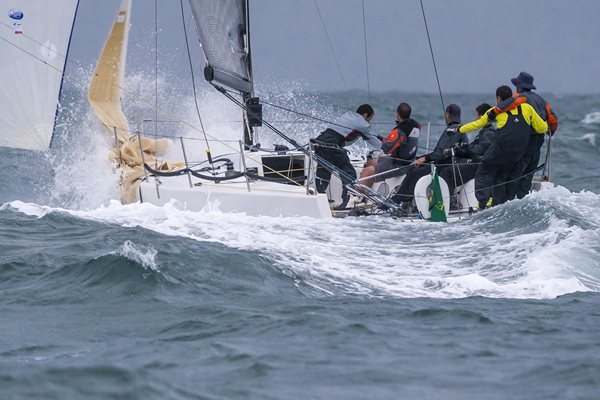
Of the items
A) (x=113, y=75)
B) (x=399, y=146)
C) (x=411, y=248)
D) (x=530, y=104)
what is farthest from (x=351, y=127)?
(x=113, y=75)

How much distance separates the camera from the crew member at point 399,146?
6.14 m

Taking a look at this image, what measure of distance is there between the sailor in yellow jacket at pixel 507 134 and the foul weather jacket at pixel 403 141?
1.65 ft

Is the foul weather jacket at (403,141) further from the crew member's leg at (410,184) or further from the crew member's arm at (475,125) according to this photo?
the crew member's arm at (475,125)

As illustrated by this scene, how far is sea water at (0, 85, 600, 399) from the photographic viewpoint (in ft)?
7.48

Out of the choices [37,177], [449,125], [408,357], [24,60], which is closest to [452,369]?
[408,357]

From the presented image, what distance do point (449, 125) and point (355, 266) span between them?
2279mm

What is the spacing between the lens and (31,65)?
6059mm

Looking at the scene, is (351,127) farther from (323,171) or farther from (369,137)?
(323,171)

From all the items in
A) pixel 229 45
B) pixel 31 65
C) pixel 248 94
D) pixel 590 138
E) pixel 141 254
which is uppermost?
pixel 229 45

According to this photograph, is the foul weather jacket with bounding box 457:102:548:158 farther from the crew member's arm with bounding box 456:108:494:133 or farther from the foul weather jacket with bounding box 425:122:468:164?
the foul weather jacket with bounding box 425:122:468:164

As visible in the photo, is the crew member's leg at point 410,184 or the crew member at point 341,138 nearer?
the crew member's leg at point 410,184

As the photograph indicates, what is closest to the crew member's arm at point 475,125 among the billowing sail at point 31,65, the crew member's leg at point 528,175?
the crew member's leg at point 528,175

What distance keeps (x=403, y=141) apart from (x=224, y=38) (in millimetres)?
2174

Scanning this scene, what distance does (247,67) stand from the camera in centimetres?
760
